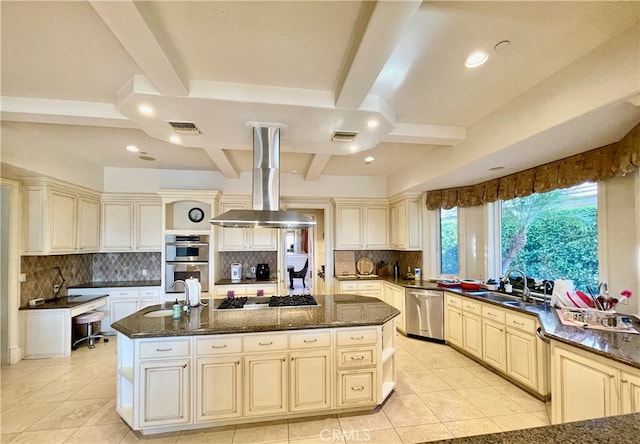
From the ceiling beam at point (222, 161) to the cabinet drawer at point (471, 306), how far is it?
3.66 metres

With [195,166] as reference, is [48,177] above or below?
below

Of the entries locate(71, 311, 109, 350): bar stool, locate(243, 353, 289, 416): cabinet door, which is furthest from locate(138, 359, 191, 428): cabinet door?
locate(71, 311, 109, 350): bar stool

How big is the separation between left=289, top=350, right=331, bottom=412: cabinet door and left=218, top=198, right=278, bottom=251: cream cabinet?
3.01 metres

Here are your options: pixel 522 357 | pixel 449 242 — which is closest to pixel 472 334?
pixel 522 357

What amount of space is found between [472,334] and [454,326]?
0.37m

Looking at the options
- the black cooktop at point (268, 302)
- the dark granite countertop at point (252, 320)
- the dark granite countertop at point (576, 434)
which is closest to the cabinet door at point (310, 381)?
the dark granite countertop at point (252, 320)

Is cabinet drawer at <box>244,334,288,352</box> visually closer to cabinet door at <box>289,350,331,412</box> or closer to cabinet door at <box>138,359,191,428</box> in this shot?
cabinet door at <box>289,350,331,412</box>

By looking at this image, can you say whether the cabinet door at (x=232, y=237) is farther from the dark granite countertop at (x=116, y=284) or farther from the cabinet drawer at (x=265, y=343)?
the cabinet drawer at (x=265, y=343)

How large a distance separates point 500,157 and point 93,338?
582cm

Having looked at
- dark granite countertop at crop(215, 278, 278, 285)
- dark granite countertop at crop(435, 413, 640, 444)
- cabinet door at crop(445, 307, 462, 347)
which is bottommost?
cabinet door at crop(445, 307, 462, 347)

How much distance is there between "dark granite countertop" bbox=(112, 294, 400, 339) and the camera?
232cm

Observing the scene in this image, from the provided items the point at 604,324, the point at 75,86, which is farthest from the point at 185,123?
the point at 604,324

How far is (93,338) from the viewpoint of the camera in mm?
4320

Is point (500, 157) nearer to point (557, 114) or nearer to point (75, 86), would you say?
point (557, 114)
